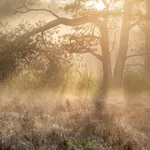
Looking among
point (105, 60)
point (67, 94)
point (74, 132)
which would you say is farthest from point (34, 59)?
point (74, 132)

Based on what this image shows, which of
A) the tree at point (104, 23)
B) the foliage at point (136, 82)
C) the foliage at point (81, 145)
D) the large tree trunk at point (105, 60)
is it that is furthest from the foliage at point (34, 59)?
the foliage at point (81, 145)

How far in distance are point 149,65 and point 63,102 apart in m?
7.13

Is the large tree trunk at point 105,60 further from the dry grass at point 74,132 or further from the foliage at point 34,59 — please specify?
the dry grass at point 74,132

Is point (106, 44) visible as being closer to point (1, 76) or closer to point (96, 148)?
point (1, 76)

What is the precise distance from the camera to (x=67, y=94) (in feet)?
34.3

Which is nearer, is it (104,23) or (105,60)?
(104,23)

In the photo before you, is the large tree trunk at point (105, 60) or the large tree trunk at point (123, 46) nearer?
the large tree trunk at point (123, 46)

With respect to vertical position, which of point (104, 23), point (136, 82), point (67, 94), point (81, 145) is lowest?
point (81, 145)

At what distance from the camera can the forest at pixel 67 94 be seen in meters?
4.64

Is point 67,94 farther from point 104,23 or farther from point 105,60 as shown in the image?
point 104,23

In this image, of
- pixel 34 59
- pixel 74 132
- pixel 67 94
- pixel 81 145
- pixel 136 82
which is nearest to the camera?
pixel 81 145

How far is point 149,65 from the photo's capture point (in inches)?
548

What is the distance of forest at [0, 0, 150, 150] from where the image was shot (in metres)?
4.64

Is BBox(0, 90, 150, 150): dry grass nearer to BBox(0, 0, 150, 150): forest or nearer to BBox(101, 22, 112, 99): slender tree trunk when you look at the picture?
BBox(0, 0, 150, 150): forest
